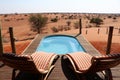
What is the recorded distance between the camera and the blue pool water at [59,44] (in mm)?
14076

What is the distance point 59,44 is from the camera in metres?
15.4

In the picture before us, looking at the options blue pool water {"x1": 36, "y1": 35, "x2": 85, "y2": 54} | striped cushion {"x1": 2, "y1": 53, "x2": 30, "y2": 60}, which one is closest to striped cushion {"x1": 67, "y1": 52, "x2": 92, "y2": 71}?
striped cushion {"x1": 2, "y1": 53, "x2": 30, "y2": 60}

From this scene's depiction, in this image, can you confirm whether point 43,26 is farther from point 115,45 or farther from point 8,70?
point 8,70

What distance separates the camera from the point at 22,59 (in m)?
5.12

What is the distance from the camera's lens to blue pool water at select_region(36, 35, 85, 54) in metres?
14.1

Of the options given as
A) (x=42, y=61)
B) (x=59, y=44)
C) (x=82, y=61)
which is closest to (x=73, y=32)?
(x=59, y=44)

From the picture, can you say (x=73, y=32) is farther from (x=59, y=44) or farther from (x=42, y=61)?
(x=42, y=61)

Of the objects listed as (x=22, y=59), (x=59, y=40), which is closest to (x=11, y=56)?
(x=22, y=59)

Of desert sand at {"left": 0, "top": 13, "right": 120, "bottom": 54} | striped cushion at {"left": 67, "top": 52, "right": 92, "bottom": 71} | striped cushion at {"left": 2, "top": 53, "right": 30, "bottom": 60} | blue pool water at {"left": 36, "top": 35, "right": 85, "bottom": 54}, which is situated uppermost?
striped cushion at {"left": 2, "top": 53, "right": 30, "bottom": 60}

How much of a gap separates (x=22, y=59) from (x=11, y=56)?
0.27 meters

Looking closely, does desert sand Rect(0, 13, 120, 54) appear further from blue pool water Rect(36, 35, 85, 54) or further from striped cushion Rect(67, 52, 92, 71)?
striped cushion Rect(67, 52, 92, 71)

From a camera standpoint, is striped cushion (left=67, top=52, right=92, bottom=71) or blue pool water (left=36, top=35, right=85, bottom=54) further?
blue pool water (left=36, top=35, right=85, bottom=54)

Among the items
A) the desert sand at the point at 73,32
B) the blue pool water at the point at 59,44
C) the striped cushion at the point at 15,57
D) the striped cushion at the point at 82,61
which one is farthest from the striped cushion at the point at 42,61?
the desert sand at the point at 73,32

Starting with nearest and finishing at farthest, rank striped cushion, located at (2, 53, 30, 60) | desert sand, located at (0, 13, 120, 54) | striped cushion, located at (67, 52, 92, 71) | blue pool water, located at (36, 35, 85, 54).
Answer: striped cushion, located at (2, 53, 30, 60)
striped cushion, located at (67, 52, 92, 71)
blue pool water, located at (36, 35, 85, 54)
desert sand, located at (0, 13, 120, 54)
